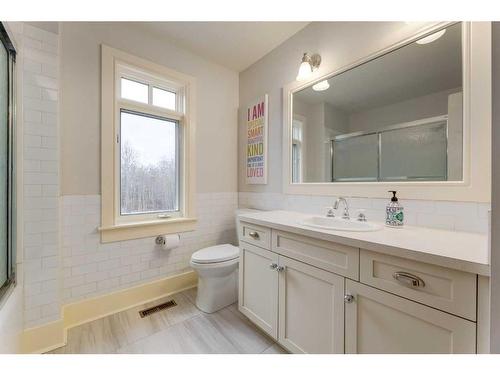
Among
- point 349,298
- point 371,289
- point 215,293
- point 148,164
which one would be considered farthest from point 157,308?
point 371,289

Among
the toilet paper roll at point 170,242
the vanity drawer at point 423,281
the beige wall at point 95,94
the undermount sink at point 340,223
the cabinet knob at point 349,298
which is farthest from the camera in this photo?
the toilet paper roll at point 170,242

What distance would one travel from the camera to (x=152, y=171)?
81.4 inches

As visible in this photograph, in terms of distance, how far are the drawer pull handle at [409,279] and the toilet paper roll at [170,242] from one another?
1.73 m

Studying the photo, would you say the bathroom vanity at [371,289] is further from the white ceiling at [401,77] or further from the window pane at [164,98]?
the window pane at [164,98]

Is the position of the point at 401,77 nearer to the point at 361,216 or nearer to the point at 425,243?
the point at 361,216

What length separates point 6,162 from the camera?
3.92 ft

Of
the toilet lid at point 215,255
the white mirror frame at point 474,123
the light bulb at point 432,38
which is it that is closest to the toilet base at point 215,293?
the toilet lid at point 215,255

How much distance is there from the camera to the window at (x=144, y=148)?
68.8 inches

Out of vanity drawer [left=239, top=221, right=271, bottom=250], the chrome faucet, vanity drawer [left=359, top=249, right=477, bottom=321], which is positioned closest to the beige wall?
vanity drawer [left=239, top=221, right=271, bottom=250]

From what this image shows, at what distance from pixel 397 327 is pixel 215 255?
51.8 inches

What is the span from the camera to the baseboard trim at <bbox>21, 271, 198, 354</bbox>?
1.36 metres
